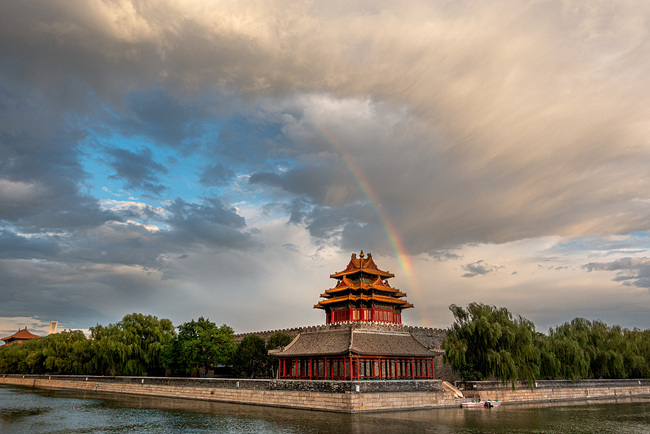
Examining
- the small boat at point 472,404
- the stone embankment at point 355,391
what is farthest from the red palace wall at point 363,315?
the small boat at point 472,404

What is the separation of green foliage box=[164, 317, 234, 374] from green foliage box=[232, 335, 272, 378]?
4.57 ft

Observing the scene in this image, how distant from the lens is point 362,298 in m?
45.0

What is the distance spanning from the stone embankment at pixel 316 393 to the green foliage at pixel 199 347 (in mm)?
2734

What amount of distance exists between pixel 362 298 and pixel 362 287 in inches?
42.5

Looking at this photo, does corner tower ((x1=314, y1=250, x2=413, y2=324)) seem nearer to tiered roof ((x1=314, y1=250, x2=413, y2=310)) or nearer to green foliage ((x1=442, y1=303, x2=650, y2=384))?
tiered roof ((x1=314, y1=250, x2=413, y2=310))

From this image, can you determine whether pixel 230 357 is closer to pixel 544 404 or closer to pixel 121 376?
pixel 121 376

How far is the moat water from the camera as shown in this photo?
2327cm

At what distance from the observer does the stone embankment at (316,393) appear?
96.5 ft

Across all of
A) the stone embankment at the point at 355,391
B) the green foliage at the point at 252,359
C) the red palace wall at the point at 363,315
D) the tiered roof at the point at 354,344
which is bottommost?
the stone embankment at the point at 355,391

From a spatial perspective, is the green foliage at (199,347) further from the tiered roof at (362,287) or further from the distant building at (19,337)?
the distant building at (19,337)

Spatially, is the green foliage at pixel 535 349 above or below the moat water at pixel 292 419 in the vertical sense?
above

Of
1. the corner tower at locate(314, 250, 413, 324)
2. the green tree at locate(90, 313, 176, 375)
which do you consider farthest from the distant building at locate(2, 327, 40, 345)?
the corner tower at locate(314, 250, 413, 324)

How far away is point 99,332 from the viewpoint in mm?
54219

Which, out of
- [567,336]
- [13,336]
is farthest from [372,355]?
[13,336]
